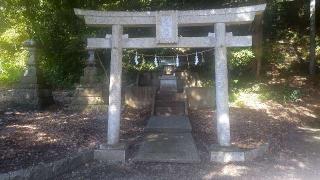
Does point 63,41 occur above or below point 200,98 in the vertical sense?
above

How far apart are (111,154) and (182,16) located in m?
3.31

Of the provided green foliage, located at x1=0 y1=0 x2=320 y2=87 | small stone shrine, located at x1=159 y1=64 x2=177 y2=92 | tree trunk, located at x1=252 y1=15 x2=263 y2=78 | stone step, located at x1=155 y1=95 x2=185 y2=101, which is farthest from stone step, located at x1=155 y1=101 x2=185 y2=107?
tree trunk, located at x1=252 y1=15 x2=263 y2=78

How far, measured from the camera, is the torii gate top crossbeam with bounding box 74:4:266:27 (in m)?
7.24

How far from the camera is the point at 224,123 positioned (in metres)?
7.33

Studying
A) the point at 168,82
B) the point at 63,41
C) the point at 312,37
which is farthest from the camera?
the point at 63,41

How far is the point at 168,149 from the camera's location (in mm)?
7738

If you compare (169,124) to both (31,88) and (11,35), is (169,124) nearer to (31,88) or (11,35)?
(31,88)

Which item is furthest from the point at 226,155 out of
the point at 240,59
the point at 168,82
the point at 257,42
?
the point at 257,42

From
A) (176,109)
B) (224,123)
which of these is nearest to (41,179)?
(224,123)

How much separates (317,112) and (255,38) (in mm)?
5771

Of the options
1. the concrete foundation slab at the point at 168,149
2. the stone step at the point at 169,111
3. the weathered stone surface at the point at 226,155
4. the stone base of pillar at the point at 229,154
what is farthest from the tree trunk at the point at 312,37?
the weathered stone surface at the point at 226,155

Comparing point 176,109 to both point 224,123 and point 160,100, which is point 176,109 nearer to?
point 160,100

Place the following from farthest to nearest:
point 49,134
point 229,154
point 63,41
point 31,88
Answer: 1. point 63,41
2. point 31,88
3. point 49,134
4. point 229,154

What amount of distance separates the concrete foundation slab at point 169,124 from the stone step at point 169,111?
95 cm
